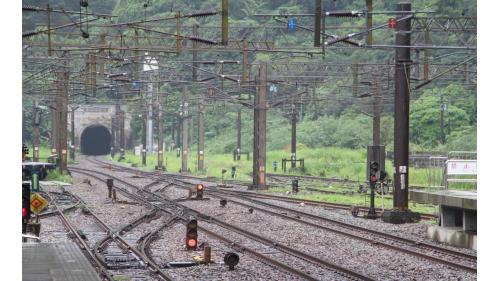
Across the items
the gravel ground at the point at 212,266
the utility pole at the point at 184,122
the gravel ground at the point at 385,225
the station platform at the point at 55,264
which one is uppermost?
the utility pole at the point at 184,122

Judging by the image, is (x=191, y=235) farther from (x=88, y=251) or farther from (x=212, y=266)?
(x=212, y=266)

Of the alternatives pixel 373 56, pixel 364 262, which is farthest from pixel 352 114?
pixel 364 262

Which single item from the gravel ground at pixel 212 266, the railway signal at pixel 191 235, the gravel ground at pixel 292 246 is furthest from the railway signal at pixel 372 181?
the railway signal at pixel 191 235

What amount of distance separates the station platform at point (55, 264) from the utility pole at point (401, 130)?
1228 cm

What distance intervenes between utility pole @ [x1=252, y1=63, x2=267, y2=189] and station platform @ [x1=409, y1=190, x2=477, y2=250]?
62.5ft

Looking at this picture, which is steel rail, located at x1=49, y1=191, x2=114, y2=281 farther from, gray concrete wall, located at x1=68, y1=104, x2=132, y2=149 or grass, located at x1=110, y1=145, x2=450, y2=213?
gray concrete wall, located at x1=68, y1=104, x2=132, y2=149

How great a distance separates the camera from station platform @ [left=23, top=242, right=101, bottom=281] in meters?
14.1

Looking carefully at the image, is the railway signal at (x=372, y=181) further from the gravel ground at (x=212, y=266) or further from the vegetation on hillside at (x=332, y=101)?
the vegetation on hillside at (x=332, y=101)

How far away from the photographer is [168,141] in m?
109

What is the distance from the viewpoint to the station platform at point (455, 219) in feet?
72.3

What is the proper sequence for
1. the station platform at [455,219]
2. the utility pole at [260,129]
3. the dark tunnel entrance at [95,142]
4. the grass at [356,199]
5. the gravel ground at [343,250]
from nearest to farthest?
the gravel ground at [343,250]
the station platform at [455,219]
the grass at [356,199]
the utility pole at [260,129]
the dark tunnel entrance at [95,142]

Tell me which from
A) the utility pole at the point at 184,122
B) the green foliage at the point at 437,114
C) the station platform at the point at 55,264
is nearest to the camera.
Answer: the station platform at the point at 55,264

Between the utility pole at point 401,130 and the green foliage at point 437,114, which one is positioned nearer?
the utility pole at point 401,130
